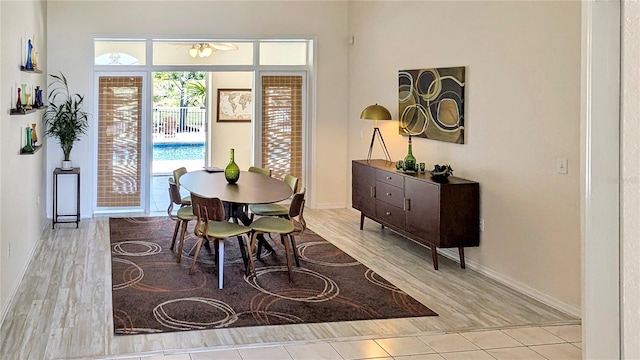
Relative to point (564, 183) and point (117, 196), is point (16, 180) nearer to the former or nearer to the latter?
point (117, 196)

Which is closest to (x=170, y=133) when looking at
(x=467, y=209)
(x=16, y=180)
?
(x=16, y=180)

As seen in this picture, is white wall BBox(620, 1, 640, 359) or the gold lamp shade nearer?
white wall BBox(620, 1, 640, 359)

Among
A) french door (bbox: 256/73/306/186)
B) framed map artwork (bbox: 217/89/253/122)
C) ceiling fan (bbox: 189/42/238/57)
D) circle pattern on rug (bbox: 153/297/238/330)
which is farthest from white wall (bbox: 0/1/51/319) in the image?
framed map artwork (bbox: 217/89/253/122)

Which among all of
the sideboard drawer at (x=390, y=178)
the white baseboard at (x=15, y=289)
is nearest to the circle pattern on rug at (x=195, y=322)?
the white baseboard at (x=15, y=289)

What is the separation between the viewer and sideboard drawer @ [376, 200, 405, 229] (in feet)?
21.0

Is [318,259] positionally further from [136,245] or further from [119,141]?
[119,141]

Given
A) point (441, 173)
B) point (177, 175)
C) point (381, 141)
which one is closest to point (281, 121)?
point (381, 141)

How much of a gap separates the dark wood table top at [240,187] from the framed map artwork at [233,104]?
3798 mm

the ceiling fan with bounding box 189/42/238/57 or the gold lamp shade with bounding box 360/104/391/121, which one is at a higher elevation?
the ceiling fan with bounding box 189/42/238/57

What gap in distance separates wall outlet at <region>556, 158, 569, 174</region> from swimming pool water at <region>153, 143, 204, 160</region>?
26.0 feet

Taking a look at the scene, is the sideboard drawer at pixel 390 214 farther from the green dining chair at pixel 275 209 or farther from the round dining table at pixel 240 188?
the round dining table at pixel 240 188

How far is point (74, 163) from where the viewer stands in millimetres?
8305

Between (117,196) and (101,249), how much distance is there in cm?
231

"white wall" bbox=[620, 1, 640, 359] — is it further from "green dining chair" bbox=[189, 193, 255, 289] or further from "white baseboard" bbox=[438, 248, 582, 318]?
"green dining chair" bbox=[189, 193, 255, 289]
